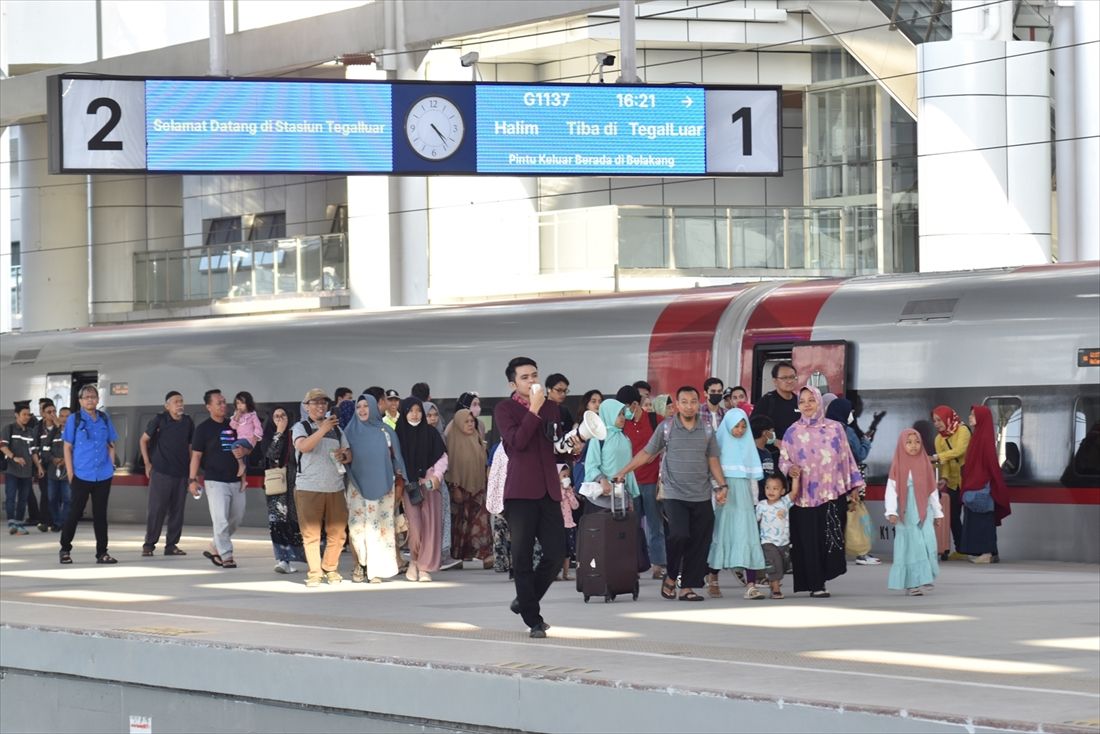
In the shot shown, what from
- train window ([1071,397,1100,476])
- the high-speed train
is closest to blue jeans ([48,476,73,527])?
the high-speed train

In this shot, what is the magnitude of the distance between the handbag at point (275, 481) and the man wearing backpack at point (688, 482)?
3.72 meters

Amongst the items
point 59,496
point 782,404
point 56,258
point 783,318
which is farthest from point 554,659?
point 56,258

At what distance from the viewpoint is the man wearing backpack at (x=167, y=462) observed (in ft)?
57.8

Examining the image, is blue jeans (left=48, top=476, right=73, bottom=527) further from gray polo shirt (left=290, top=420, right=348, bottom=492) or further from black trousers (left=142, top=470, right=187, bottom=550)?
gray polo shirt (left=290, top=420, right=348, bottom=492)

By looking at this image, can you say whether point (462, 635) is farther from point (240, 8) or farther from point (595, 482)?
point (240, 8)

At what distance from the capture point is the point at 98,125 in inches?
666

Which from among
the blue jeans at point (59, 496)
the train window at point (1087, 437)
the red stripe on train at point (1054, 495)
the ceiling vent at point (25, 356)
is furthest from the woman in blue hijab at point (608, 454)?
the ceiling vent at point (25, 356)

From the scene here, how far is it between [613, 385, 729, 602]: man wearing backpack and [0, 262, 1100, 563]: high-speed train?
377cm

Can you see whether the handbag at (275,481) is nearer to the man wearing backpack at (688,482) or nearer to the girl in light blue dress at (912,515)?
the man wearing backpack at (688,482)

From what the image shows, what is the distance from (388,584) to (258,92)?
5.42 m

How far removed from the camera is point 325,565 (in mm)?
14727

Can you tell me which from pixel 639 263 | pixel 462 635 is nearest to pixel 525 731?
pixel 462 635

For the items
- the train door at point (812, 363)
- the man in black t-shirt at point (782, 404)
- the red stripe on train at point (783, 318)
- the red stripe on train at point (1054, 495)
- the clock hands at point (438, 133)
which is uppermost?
the clock hands at point (438, 133)

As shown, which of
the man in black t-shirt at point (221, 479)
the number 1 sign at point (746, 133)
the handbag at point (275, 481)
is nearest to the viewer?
the handbag at point (275, 481)
